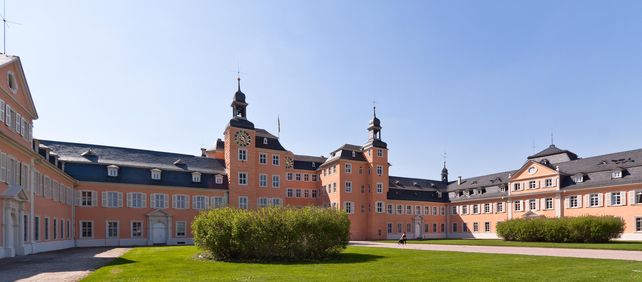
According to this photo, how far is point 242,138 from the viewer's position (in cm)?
5403

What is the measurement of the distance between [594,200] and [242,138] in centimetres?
4094

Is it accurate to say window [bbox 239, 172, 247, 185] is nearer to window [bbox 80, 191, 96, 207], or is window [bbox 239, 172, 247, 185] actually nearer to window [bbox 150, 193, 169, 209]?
window [bbox 150, 193, 169, 209]

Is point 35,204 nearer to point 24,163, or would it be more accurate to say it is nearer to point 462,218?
point 24,163

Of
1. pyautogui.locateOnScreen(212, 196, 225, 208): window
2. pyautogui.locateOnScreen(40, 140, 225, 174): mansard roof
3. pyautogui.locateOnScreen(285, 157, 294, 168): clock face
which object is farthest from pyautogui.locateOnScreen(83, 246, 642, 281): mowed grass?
pyautogui.locateOnScreen(285, 157, 294, 168): clock face

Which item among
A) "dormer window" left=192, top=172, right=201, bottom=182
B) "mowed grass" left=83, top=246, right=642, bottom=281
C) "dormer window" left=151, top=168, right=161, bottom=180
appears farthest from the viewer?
"dormer window" left=192, top=172, right=201, bottom=182

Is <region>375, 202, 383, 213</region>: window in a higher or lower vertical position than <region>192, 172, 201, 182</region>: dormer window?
lower

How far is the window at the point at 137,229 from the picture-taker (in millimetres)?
46406

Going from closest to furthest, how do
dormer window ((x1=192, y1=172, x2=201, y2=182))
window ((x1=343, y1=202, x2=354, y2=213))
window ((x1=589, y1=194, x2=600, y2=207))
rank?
window ((x1=589, y1=194, x2=600, y2=207)), dormer window ((x1=192, y1=172, x2=201, y2=182)), window ((x1=343, y1=202, x2=354, y2=213))

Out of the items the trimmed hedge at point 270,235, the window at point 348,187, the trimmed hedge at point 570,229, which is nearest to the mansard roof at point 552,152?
the trimmed hedge at point 570,229

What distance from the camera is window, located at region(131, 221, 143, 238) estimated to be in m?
46.4

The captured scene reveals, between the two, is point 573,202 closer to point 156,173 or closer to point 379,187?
point 379,187

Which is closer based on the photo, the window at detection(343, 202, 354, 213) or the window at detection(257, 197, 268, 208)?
the window at detection(257, 197, 268, 208)

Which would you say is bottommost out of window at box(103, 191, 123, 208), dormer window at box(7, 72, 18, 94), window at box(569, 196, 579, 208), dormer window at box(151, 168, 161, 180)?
window at box(569, 196, 579, 208)

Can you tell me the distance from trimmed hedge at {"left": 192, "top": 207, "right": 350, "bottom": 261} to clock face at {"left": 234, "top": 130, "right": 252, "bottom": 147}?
99.5ft
